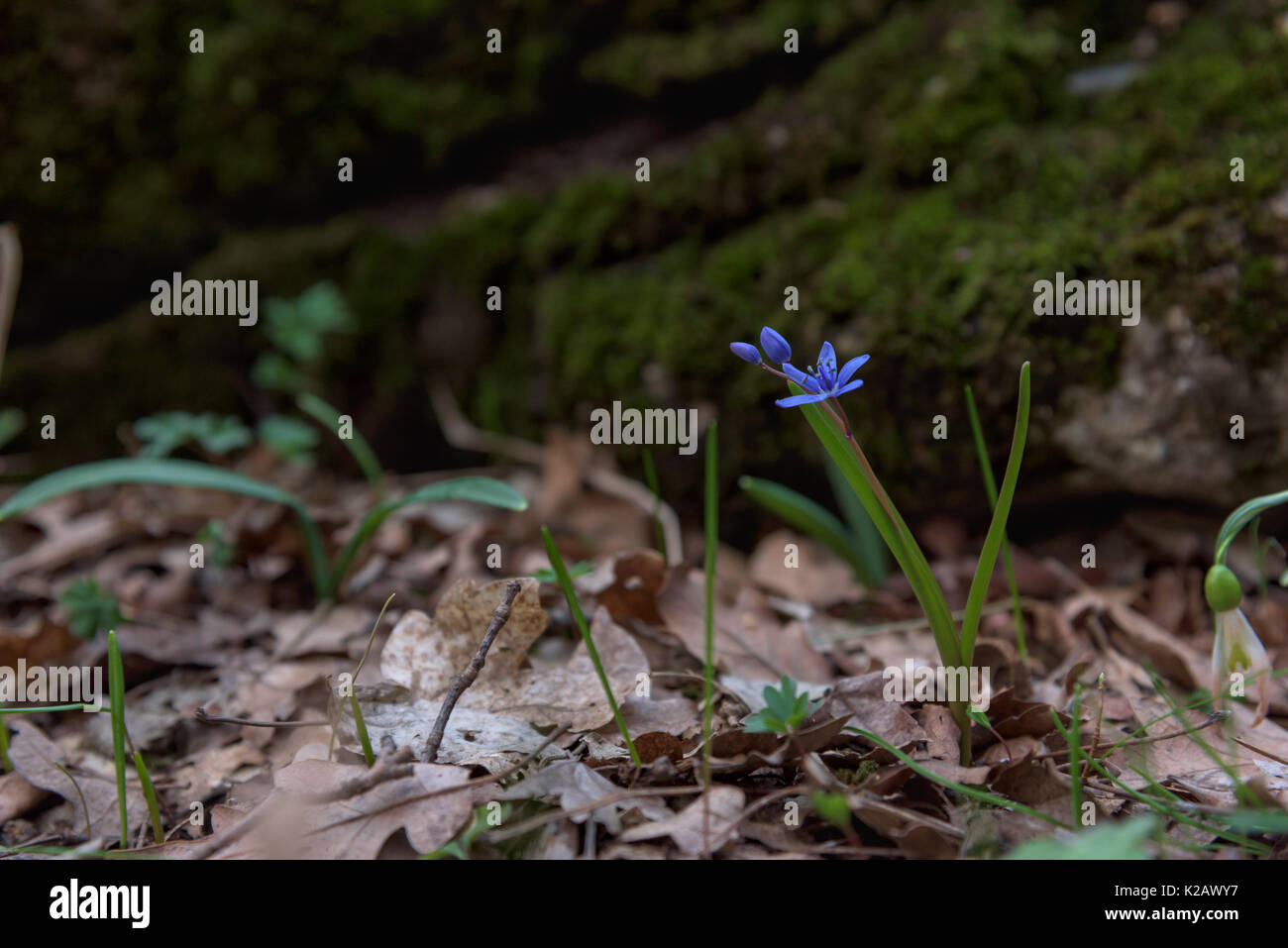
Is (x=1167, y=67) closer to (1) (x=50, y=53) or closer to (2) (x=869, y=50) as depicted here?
(2) (x=869, y=50)

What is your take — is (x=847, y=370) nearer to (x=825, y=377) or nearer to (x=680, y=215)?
(x=825, y=377)

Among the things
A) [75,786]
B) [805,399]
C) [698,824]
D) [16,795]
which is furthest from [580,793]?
[16,795]

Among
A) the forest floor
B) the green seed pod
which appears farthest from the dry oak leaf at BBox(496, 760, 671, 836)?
the green seed pod

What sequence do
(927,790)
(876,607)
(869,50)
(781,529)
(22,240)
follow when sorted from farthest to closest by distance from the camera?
(22,240) < (869,50) < (781,529) < (876,607) < (927,790)

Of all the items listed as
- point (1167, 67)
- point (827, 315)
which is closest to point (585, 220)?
point (827, 315)

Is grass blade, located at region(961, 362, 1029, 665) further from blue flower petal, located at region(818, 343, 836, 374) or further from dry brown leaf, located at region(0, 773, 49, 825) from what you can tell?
dry brown leaf, located at region(0, 773, 49, 825)

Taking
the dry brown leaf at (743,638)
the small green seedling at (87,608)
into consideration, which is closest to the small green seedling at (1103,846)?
the dry brown leaf at (743,638)
